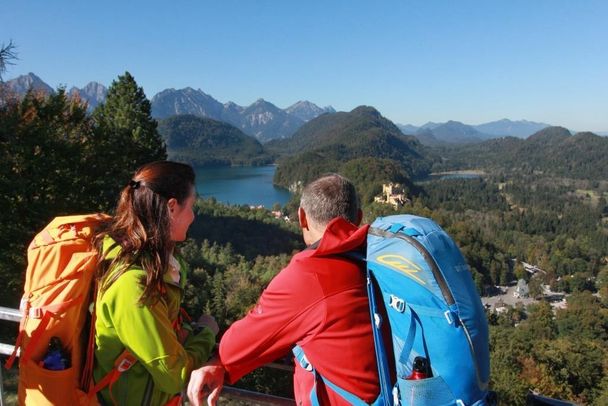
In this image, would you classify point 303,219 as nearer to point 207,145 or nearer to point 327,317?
point 327,317

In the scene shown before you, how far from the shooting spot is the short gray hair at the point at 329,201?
5.20 ft

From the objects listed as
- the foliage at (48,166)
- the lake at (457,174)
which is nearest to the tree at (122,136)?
the foliage at (48,166)

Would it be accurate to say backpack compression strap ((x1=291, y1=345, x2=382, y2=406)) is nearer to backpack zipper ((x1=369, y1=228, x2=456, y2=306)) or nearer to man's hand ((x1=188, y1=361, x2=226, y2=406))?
man's hand ((x1=188, y1=361, x2=226, y2=406))

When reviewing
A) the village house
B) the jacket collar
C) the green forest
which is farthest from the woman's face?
the village house

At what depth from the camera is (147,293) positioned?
138 centimetres

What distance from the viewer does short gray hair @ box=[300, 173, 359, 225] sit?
1586 mm

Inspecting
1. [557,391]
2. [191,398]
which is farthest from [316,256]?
[557,391]

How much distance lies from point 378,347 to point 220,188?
104 meters

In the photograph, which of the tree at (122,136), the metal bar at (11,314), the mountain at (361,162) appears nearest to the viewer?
the metal bar at (11,314)

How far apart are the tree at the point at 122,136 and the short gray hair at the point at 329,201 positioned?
46.2 ft

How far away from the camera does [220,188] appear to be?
340ft

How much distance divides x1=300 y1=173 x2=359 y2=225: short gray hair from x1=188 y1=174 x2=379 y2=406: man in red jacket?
0.16m

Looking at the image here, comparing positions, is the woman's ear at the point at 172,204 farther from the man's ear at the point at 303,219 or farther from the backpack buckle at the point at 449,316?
Result: the backpack buckle at the point at 449,316

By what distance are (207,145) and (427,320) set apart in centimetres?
19521
